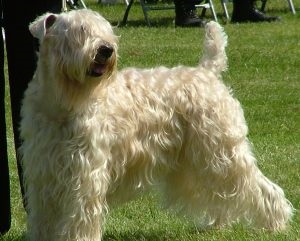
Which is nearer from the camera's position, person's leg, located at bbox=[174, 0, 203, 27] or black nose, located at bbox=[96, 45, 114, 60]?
black nose, located at bbox=[96, 45, 114, 60]

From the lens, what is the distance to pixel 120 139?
5461 millimetres

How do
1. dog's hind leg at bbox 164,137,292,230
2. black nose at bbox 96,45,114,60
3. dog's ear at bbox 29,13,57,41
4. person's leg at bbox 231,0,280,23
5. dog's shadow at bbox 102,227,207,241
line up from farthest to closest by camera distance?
person's leg at bbox 231,0,280,23, dog's shadow at bbox 102,227,207,241, dog's hind leg at bbox 164,137,292,230, dog's ear at bbox 29,13,57,41, black nose at bbox 96,45,114,60

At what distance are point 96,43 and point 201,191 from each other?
1.43 m

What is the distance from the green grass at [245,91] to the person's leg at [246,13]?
0.37 m

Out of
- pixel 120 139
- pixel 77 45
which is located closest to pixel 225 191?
pixel 120 139

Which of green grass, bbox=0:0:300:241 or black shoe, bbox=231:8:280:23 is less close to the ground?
green grass, bbox=0:0:300:241

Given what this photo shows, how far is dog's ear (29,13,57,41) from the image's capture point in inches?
205

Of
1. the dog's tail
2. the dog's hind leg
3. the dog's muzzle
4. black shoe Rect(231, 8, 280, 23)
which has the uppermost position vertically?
the dog's muzzle

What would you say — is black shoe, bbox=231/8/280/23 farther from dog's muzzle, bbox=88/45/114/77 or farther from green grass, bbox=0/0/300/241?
dog's muzzle, bbox=88/45/114/77

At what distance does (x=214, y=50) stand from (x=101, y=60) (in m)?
1.22

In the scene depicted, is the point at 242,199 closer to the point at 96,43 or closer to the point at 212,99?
the point at 212,99

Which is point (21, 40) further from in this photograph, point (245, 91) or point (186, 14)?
point (186, 14)

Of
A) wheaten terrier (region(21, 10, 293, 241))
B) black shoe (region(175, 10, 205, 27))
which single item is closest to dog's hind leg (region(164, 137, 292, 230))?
wheaten terrier (region(21, 10, 293, 241))

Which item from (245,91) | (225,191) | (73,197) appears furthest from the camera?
(245,91)
